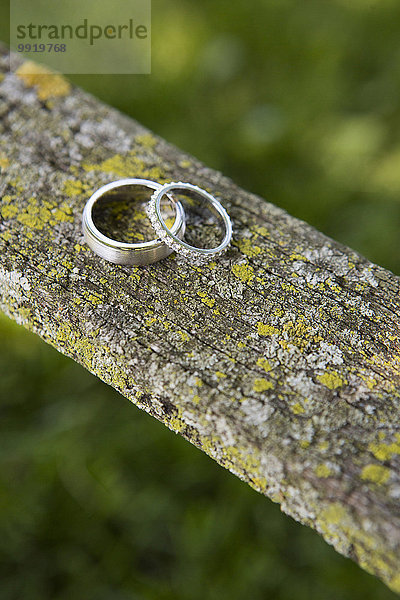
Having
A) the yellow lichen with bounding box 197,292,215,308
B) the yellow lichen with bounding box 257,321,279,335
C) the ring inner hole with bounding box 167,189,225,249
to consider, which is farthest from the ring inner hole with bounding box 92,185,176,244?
the yellow lichen with bounding box 257,321,279,335

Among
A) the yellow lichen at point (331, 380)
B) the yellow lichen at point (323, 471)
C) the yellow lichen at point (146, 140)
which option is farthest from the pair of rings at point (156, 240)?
the yellow lichen at point (323, 471)

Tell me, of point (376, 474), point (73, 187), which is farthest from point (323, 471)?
point (73, 187)

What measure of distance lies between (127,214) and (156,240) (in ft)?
0.89

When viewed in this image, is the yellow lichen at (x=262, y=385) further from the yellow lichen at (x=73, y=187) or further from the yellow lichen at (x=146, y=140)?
the yellow lichen at (x=146, y=140)

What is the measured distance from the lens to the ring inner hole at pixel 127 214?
63.0 inches

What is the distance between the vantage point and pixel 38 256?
144cm

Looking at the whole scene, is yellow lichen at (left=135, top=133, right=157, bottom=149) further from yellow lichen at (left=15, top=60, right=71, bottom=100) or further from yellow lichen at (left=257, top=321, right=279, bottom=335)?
yellow lichen at (left=257, top=321, right=279, bottom=335)

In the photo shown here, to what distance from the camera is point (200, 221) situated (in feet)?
5.56

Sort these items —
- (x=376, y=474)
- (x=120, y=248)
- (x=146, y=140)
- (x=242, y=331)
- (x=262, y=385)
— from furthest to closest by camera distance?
(x=146, y=140)
(x=120, y=248)
(x=242, y=331)
(x=262, y=385)
(x=376, y=474)

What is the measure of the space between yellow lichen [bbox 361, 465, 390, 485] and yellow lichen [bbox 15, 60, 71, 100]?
171 centimetres

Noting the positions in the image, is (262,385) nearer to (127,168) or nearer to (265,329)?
(265,329)

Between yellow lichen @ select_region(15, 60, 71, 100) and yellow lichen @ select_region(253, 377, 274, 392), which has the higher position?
yellow lichen @ select_region(15, 60, 71, 100)

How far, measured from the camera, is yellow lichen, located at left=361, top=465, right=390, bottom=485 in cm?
105

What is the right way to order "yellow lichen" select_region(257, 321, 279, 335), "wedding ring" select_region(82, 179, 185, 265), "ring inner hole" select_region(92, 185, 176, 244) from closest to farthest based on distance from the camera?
"yellow lichen" select_region(257, 321, 279, 335) < "wedding ring" select_region(82, 179, 185, 265) < "ring inner hole" select_region(92, 185, 176, 244)
